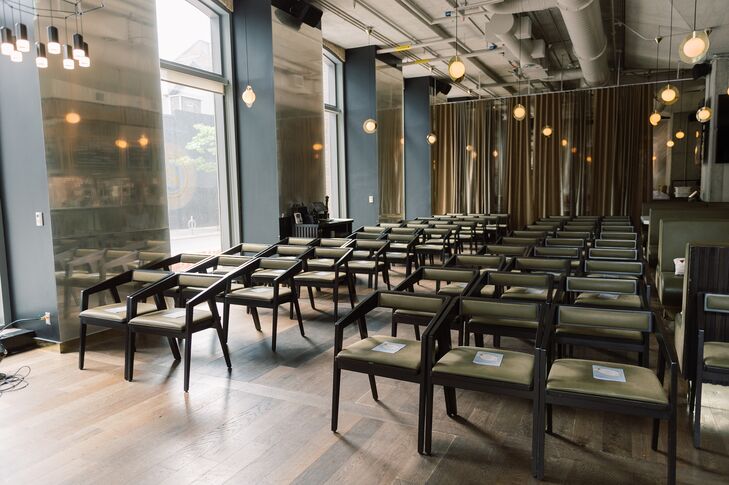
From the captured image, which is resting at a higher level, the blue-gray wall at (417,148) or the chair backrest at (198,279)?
the blue-gray wall at (417,148)

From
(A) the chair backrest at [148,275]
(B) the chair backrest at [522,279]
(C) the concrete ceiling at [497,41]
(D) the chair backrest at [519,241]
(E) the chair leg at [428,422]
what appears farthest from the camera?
(C) the concrete ceiling at [497,41]

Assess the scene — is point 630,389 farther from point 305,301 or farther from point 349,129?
point 349,129

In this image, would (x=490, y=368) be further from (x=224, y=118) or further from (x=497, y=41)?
(x=497, y=41)

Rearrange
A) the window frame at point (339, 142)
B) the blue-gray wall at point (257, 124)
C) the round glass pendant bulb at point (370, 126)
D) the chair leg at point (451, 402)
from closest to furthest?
the chair leg at point (451, 402)
the blue-gray wall at point (257, 124)
the round glass pendant bulb at point (370, 126)
the window frame at point (339, 142)

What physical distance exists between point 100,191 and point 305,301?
264 centimetres

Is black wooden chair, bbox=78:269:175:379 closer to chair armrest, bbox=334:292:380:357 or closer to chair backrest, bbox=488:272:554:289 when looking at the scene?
chair armrest, bbox=334:292:380:357

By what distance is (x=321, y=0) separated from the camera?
25.4ft

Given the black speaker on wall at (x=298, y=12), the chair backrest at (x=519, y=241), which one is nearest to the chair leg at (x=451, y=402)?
the chair backrest at (x=519, y=241)

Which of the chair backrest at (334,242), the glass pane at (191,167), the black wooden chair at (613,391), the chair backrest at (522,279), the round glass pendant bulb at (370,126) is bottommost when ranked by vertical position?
the black wooden chair at (613,391)

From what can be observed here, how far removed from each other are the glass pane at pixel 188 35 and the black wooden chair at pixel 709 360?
6050 millimetres

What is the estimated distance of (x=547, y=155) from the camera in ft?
38.5

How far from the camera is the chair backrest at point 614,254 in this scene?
16.1 ft

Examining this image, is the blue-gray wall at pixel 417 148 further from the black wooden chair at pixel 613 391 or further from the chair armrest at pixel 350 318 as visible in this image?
the black wooden chair at pixel 613 391

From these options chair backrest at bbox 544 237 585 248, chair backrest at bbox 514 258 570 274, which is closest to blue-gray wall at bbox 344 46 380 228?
chair backrest at bbox 544 237 585 248
